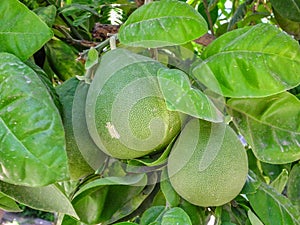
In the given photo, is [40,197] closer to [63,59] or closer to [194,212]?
[194,212]

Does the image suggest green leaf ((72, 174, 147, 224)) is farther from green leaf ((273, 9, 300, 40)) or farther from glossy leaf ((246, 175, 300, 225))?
green leaf ((273, 9, 300, 40))

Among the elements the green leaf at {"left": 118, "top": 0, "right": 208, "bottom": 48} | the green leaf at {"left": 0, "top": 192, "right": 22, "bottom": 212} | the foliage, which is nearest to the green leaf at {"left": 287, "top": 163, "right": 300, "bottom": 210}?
the foliage

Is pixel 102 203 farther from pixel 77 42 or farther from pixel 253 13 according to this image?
pixel 253 13

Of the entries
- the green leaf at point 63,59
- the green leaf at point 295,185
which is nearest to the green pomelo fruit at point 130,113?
the green leaf at point 63,59

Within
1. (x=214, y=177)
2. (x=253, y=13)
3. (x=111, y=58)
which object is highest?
(x=111, y=58)

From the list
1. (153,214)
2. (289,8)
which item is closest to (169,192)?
(153,214)

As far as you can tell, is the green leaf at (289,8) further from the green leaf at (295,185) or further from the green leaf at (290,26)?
the green leaf at (295,185)

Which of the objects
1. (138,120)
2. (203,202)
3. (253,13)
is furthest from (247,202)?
(253,13)
